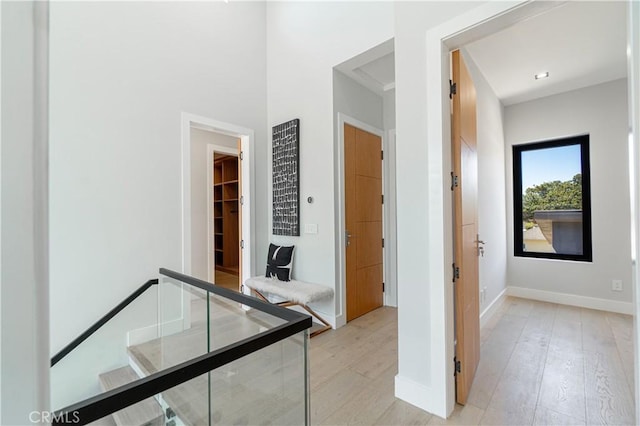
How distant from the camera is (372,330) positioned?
2.98 m

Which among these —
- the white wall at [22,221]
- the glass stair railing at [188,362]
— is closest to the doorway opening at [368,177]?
the glass stair railing at [188,362]

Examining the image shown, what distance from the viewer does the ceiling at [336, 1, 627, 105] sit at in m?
2.44

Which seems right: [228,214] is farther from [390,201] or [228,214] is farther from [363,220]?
[390,201]

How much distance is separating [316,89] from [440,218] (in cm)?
224

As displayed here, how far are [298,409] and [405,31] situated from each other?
223 cm

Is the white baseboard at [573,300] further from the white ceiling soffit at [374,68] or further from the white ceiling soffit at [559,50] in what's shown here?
the white ceiling soffit at [374,68]

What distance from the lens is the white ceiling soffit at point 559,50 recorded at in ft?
7.93

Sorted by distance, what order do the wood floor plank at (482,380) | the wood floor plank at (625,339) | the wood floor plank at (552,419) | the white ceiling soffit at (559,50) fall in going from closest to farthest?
the wood floor plank at (482,380)
the wood floor plank at (552,419)
the wood floor plank at (625,339)
the white ceiling soffit at (559,50)

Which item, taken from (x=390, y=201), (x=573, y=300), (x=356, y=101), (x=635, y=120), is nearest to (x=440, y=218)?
(x=635, y=120)

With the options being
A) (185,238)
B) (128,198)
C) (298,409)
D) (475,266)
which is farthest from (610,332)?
(128,198)

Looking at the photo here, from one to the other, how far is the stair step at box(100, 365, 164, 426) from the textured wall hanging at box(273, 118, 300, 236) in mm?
2018

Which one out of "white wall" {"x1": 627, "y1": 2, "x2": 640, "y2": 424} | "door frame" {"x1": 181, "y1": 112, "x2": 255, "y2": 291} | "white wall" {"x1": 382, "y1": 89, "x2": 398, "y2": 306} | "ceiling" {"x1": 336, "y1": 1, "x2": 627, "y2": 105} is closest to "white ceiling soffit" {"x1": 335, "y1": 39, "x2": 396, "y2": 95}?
"ceiling" {"x1": 336, "y1": 1, "x2": 627, "y2": 105}

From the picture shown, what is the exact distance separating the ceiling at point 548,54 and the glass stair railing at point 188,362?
272cm

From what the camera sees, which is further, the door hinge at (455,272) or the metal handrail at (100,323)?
the metal handrail at (100,323)
